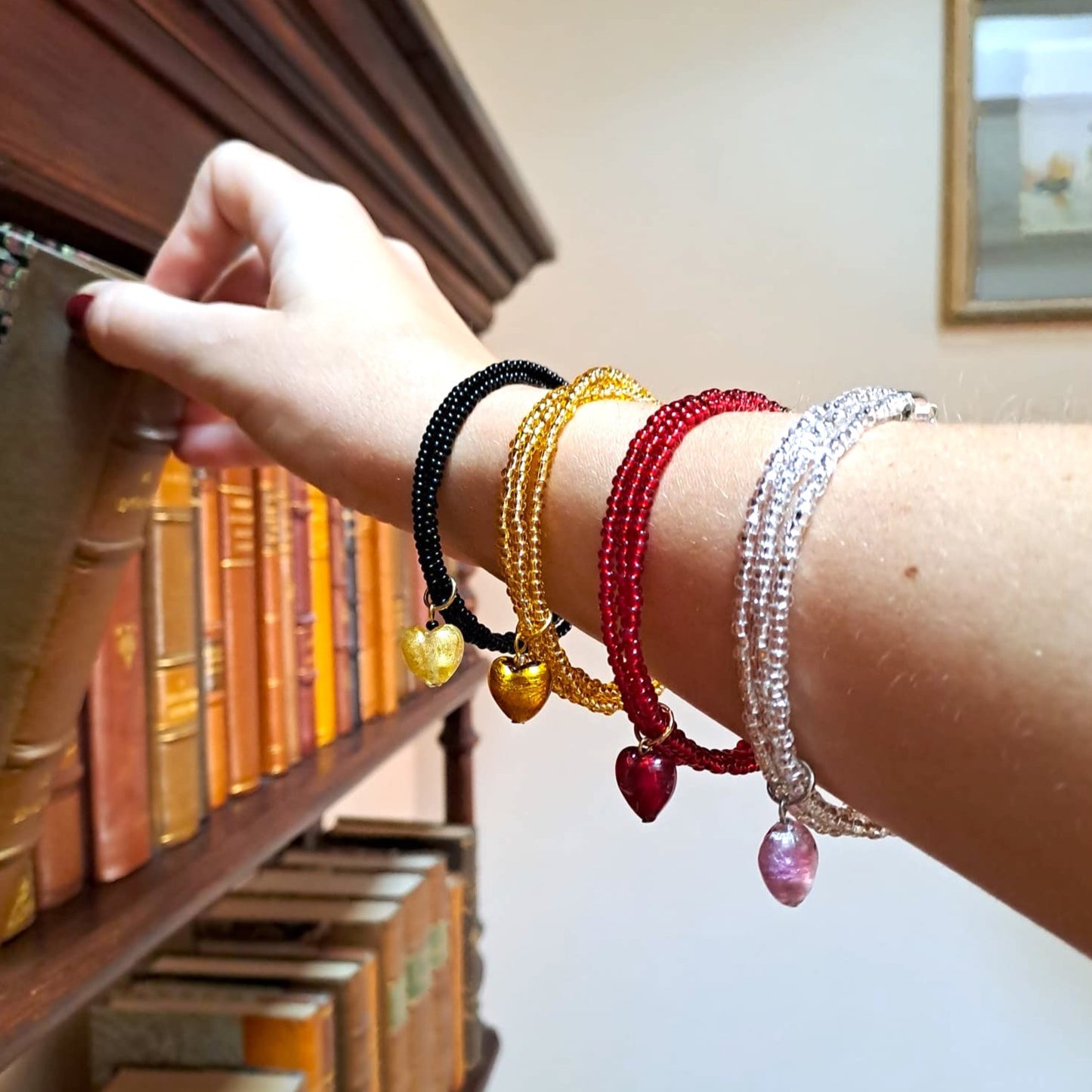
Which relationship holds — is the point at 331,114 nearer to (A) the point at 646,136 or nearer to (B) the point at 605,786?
(A) the point at 646,136

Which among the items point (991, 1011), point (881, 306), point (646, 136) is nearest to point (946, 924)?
point (991, 1011)

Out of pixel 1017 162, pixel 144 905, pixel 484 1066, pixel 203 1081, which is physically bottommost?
pixel 484 1066

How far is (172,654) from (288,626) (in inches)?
6.5

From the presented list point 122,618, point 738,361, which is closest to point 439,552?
point 122,618

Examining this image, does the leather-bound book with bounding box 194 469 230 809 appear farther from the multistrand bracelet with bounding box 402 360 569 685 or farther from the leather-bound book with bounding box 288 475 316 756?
the multistrand bracelet with bounding box 402 360 569 685

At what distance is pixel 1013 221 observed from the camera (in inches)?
55.1

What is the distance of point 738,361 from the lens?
1.46 metres

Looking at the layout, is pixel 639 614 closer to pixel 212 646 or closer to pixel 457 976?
pixel 212 646

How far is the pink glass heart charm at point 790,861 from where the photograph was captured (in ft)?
1.19

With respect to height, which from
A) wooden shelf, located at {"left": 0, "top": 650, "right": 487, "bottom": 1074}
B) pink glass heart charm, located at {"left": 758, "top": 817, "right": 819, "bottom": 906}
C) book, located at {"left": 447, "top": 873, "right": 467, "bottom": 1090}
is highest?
pink glass heart charm, located at {"left": 758, "top": 817, "right": 819, "bottom": 906}

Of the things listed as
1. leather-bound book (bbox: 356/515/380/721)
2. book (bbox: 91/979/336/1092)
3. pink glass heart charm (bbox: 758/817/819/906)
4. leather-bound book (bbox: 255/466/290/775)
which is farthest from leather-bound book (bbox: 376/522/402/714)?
pink glass heart charm (bbox: 758/817/819/906)

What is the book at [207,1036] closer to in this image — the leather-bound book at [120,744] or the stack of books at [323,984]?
the stack of books at [323,984]

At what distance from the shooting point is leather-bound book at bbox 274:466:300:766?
0.75 m

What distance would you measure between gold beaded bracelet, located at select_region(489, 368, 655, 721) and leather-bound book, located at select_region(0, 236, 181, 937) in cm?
22
